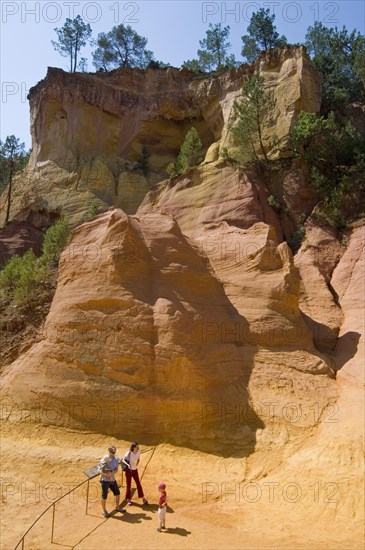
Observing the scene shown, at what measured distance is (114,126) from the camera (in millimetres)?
39406

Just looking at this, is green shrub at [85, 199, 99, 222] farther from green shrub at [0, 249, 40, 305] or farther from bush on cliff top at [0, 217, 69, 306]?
green shrub at [0, 249, 40, 305]

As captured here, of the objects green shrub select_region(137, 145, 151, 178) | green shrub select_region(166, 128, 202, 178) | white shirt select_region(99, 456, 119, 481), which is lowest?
white shirt select_region(99, 456, 119, 481)

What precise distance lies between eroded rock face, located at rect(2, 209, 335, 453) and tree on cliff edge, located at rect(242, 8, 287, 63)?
31900mm

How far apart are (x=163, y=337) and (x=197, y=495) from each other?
4691mm

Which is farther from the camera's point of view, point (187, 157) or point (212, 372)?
point (187, 157)

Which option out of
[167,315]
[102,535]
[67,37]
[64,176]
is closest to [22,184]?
[64,176]

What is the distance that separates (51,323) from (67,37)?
128ft

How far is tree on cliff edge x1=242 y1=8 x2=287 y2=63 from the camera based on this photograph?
44031 millimetres

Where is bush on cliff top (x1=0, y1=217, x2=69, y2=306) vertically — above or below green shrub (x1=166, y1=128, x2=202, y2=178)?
below

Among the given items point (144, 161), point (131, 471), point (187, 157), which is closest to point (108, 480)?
point (131, 471)

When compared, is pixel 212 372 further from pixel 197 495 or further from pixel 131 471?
pixel 131 471

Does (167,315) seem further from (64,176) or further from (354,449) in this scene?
(64,176)

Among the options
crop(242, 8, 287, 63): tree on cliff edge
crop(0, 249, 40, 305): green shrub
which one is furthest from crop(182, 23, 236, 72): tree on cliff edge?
crop(0, 249, 40, 305): green shrub

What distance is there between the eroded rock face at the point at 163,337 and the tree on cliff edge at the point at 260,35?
31900 millimetres
